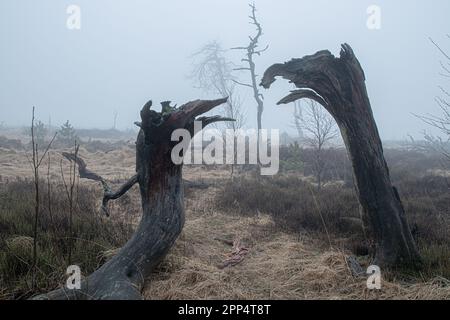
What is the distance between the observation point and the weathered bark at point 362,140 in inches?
169

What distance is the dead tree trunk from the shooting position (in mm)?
3794

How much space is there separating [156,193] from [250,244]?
7.66 ft

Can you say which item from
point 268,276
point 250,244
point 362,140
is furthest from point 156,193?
point 362,140

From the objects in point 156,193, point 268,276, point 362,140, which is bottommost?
point 268,276

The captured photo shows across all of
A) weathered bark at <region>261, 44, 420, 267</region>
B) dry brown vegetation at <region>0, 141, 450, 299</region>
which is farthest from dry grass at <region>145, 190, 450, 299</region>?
weathered bark at <region>261, 44, 420, 267</region>

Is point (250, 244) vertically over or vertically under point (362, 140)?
under

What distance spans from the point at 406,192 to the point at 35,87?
16875 centimetres

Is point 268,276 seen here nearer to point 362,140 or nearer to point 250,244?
point 250,244

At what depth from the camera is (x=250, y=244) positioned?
5.86 metres

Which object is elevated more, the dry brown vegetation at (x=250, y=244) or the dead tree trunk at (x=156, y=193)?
the dead tree trunk at (x=156, y=193)

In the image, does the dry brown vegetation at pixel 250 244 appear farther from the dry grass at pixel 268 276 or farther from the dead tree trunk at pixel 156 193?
the dead tree trunk at pixel 156 193

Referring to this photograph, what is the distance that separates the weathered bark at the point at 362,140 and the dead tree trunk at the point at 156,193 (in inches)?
49.2

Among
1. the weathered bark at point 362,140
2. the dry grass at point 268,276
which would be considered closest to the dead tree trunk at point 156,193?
the dry grass at point 268,276

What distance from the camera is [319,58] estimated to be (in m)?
4.44
